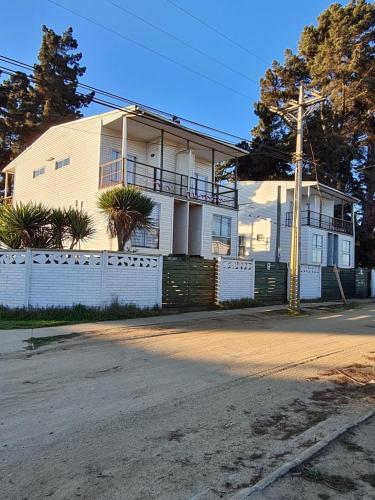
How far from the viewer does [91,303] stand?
46.3 ft

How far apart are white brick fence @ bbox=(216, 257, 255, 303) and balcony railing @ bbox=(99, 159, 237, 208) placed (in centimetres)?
486

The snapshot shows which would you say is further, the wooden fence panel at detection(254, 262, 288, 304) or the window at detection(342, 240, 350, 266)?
the window at detection(342, 240, 350, 266)

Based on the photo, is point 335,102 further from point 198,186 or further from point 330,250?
point 198,186

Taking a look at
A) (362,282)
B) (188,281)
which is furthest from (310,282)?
(188,281)

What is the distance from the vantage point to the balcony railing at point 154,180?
21292 mm

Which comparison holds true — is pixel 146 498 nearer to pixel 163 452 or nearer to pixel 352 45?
pixel 163 452

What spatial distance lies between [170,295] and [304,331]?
17.8ft

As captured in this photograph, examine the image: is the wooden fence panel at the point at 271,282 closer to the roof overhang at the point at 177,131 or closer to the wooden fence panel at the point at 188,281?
the wooden fence panel at the point at 188,281

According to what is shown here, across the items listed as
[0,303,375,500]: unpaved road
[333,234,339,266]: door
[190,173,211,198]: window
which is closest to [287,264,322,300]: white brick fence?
[190,173,211,198]: window

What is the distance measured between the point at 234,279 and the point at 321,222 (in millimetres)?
18646

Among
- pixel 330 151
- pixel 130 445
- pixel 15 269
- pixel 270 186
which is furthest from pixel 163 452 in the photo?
pixel 330 151

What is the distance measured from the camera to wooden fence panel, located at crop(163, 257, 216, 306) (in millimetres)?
16625

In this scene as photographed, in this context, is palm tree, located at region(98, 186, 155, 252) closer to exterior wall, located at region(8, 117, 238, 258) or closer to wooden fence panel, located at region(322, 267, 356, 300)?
exterior wall, located at region(8, 117, 238, 258)

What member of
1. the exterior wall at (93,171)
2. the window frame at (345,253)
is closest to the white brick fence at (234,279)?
the exterior wall at (93,171)
